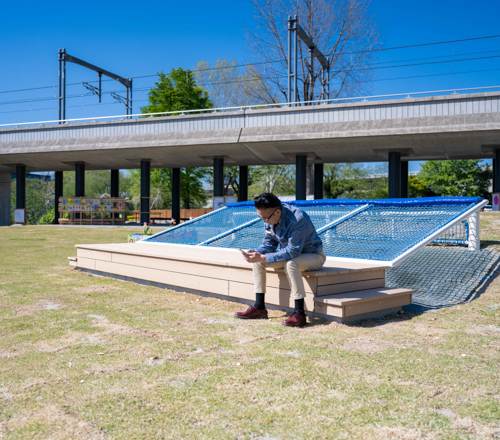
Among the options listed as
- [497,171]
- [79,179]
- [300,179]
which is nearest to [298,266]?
[300,179]

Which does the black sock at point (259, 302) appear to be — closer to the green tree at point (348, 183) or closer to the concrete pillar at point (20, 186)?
the concrete pillar at point (20, 186)

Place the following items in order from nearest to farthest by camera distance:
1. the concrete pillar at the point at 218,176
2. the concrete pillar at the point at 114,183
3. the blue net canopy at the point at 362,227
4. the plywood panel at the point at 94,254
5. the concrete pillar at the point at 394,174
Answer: the blue net canopy at the point at 362,227 < the plywood panel at the point at 94,254 < the concrete pillar at the point at 394,174 < the concrete pillar at the point at 218,176 < the concrete pillar at the point at 114,183

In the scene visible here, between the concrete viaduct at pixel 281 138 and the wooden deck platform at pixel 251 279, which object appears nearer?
the wooden deck platform at pixel 251 279

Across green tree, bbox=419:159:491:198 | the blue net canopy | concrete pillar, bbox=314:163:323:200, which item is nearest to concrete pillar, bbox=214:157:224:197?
concrete pillar, bbox=314:163:323:200

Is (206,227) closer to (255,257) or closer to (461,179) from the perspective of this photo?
(255,257)

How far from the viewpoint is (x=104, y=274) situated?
7.82 metres

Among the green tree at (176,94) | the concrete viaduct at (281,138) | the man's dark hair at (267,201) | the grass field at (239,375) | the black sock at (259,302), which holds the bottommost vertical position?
the grass field at (239,375)

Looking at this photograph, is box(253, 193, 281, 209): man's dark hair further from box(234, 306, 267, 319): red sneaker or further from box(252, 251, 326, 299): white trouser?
box(234, 306, 267, 319): red sneaker

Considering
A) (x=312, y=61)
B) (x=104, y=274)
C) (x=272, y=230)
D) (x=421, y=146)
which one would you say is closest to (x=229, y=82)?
(x=312, y=61)

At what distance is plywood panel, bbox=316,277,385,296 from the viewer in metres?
4.63

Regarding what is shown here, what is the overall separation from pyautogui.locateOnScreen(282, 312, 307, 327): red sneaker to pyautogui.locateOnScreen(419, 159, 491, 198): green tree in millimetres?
44126

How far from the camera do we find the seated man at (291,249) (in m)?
4.38

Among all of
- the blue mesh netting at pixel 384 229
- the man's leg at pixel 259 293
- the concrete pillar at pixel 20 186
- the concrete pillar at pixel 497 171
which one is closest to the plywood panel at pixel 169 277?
the man's leg at pixel 259 293

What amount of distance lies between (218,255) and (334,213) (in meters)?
2.74
